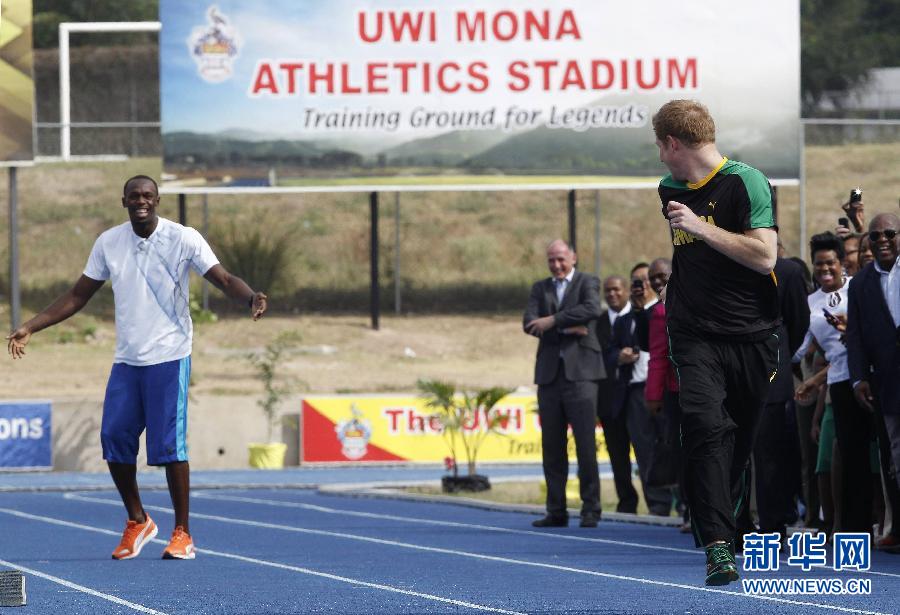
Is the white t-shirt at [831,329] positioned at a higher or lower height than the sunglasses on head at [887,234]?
lower

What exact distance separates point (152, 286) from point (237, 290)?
567 millimetres

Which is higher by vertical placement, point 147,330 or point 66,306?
point 66,306

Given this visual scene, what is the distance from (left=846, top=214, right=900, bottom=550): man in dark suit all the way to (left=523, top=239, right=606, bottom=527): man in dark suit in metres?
3.44

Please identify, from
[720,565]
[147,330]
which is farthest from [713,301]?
[147,330]

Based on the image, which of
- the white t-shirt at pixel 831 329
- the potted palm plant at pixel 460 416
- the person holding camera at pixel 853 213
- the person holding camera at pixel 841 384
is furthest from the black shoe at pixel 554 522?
the potted palm plant at pixel 460 416

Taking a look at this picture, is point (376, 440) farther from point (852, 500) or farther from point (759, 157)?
point (852, 500)

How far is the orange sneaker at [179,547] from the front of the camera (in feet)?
34.7

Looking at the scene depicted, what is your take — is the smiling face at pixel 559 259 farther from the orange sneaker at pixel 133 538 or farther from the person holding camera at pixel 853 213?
the orange sneaker at pixel 133 538

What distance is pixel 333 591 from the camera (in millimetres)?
8969

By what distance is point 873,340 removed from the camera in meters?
10.8

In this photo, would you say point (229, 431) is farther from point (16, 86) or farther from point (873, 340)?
point (873, 340)

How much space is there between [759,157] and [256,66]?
8.31 meters

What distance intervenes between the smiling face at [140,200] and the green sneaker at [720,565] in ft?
13.9

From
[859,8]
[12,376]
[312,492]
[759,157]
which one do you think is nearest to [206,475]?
[312,492]
